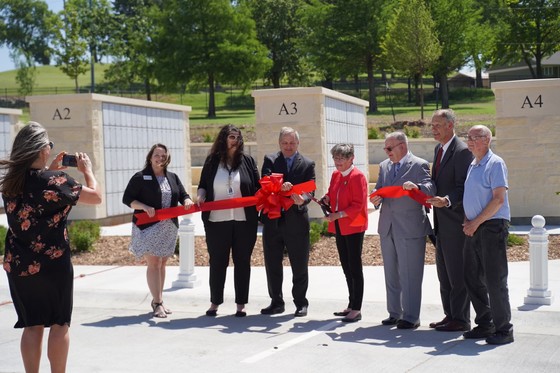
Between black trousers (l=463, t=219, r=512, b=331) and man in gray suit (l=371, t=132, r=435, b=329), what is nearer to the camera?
black trousers (l=463, t=219, r=512, b=331)

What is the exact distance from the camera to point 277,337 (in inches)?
337

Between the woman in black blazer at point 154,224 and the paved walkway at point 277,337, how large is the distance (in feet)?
1.51

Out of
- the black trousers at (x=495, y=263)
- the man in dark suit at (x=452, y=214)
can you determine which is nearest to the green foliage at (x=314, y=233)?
the man in dark suit at (x=452, y=214)

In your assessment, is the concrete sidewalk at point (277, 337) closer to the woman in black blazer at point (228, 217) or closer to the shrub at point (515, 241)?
the woman in black blazer at point (228, 217)

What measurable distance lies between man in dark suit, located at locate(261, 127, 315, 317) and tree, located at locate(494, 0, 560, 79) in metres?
46.9

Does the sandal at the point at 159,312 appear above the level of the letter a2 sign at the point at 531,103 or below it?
below

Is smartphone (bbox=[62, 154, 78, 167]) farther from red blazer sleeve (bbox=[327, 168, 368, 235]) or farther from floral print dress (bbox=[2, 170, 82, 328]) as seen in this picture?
red blazer sleeve (bbox=[327, 168, 368, 235])

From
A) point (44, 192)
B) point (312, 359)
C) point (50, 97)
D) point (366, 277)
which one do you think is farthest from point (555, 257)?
point (50, 97)


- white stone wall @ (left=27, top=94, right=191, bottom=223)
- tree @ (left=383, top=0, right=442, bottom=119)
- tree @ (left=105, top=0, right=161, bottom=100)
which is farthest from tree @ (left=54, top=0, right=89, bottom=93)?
white stone wall @ (left=27, top=94, right=191, bottom=223)

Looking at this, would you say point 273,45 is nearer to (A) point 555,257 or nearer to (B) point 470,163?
(A) point 555,257

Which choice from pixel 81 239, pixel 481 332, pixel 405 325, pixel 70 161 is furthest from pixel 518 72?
pixel 70 161

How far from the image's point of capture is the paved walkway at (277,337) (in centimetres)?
744

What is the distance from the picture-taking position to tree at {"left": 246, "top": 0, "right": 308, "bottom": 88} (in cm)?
6156

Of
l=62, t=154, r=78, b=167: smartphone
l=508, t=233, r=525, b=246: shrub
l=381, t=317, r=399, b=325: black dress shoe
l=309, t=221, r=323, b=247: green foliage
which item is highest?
l=62, t=154, r=78, b=167: smartphone
